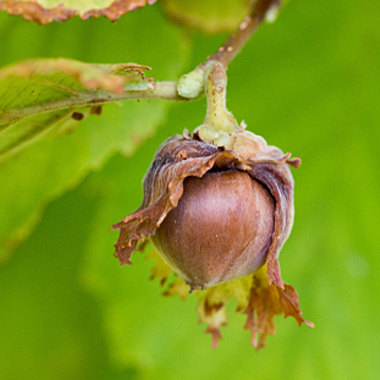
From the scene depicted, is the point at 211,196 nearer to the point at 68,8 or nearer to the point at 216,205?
the point at 216,205

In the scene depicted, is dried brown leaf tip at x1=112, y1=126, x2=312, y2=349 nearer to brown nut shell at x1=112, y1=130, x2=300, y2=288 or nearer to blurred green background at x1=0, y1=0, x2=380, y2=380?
brown nut shell at x1=112, y1=130, x2=300, y2=288

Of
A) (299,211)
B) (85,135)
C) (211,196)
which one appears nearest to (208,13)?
(85,135)

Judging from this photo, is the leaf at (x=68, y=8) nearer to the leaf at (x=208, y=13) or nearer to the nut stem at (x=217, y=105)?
the nut stem at (x=217, y=105)

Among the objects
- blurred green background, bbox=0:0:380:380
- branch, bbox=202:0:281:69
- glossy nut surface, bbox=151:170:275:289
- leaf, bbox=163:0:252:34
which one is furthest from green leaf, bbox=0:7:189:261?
glossy nut surface, bbox=151:170:275:289

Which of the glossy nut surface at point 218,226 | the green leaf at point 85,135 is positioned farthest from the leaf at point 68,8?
the green leaf at point 85,135

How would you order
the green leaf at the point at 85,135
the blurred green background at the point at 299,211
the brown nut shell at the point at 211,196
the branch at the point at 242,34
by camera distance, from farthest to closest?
the blurred green background at the point at 299,211, the green leaf at the point at 85,135, the branch at the point at 242,34, the brown nut shell at the point at 211,196

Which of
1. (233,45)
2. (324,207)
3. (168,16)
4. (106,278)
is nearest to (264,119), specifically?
(324,207)

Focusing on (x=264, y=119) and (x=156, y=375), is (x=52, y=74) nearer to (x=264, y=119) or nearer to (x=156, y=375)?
(x=264, y=119)
